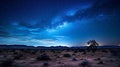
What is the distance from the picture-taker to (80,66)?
21688 mm

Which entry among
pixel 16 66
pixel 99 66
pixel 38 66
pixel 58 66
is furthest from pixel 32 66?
pixel 99 66

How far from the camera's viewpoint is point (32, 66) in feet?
69.5

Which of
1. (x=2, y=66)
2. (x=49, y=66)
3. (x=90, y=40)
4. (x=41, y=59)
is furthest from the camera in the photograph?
(x=90, y=40)

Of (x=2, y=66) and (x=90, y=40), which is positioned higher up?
(x=90, y=40)

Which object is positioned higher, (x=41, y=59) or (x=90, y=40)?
(x=90, y=40)

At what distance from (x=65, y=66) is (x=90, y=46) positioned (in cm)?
3937

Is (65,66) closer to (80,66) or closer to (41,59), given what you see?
(80,66)

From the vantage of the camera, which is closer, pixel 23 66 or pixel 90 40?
pixel 23 66

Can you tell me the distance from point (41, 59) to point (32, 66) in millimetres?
7905

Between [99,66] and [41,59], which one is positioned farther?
[41,59]

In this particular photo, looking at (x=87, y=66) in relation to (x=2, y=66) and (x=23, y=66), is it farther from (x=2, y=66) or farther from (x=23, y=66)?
(x=2, y=66)

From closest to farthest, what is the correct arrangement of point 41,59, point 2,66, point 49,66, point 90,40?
point 2,66
point 49,66
point 41,59
point 90,40

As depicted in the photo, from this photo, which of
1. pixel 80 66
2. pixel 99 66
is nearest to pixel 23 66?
pixel 80 66

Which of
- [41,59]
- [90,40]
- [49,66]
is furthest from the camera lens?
[90,40]
